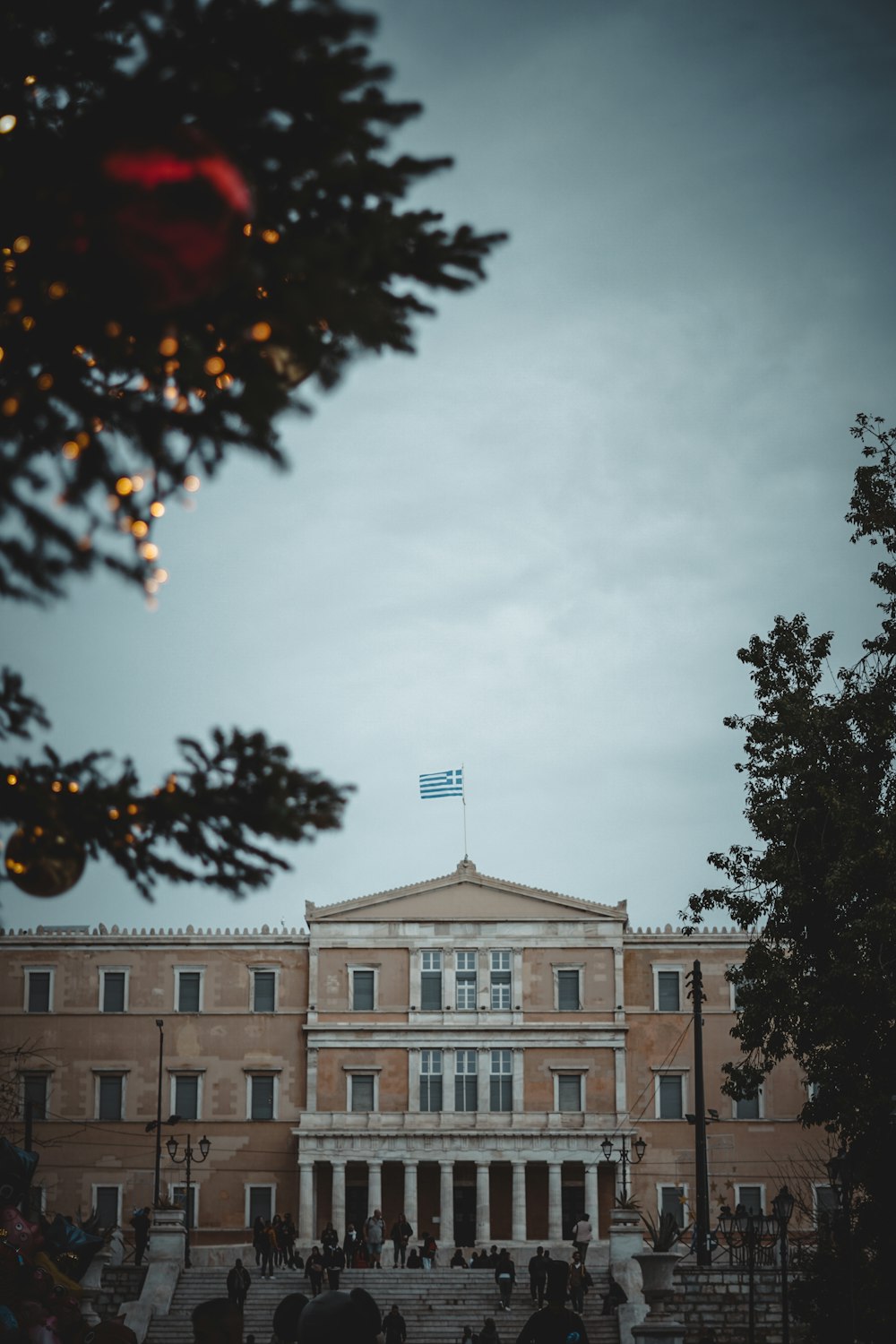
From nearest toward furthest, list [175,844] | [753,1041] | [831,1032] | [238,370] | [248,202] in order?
[248,202]
[238,370]
[175,844]
[831,1032]
[753,1041]

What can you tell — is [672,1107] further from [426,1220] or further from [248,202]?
[248,202]

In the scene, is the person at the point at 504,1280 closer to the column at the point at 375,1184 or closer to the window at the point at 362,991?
the column at the point at 375,1184

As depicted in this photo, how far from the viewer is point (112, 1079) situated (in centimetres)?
4997

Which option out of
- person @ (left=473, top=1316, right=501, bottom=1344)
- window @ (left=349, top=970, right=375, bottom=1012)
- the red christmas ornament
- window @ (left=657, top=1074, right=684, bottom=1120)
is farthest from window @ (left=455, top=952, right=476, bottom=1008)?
the red christmas ornament

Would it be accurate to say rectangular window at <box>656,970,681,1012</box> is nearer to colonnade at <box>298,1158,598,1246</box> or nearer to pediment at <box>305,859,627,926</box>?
pediment at <box>305,859,627,926</box>

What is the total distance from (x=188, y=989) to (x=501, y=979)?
1018 cm

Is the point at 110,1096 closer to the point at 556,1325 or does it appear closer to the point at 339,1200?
the point at 339,1200

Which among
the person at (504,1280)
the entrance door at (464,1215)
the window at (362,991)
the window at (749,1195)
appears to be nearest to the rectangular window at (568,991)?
the window at (362,991)

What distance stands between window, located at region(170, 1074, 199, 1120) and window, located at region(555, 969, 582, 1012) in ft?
39.1

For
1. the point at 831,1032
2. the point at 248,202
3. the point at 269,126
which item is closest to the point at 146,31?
the point at 269,126

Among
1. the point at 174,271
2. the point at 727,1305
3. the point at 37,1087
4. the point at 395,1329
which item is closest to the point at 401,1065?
the point at 37,1087

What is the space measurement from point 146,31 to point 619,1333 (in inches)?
1169

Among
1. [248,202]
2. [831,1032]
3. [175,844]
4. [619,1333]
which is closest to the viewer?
[248,202]

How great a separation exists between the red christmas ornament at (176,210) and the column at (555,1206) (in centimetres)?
4633
